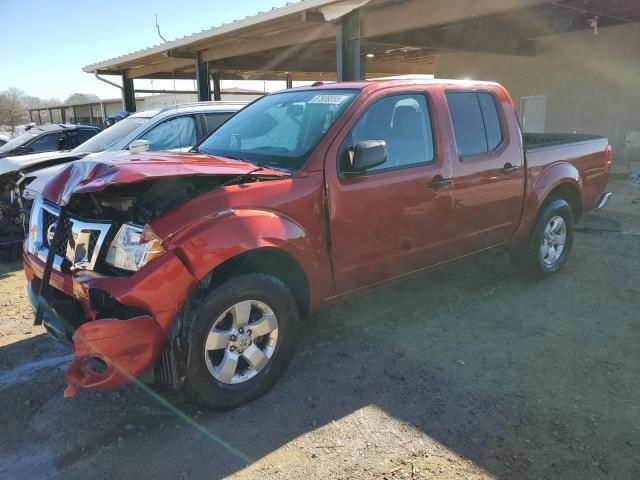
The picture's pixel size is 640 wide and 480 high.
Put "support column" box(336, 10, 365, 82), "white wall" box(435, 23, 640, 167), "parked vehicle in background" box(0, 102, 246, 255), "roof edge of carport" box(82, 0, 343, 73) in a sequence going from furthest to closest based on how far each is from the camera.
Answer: "white wall" box(435, 23, 640, 167)
"support column" box(336, 10, 365, 82)
"roof edge of carport" box(82, 0, 343, 73)
"parked vehicle in background" box(0, 102, 246, 255)

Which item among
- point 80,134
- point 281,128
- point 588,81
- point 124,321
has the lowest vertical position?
point 124,321

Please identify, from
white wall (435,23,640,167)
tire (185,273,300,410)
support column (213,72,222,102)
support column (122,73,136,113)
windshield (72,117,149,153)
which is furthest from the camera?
support column (213,72,222,102)

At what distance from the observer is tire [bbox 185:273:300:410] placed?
2965mm

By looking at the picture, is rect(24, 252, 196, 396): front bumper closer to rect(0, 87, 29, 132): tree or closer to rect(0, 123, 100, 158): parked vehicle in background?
rect(0, 123, 100, 158): parked vehicle in background

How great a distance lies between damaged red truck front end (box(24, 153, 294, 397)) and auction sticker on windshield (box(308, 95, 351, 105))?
0.88 m

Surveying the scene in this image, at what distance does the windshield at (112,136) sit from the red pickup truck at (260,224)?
143 inches

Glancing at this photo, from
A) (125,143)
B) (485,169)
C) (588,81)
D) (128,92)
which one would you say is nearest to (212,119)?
(125,143)

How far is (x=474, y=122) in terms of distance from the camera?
4555 mm

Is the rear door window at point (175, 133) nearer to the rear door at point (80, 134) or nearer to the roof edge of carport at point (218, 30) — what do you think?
the roof edge of carport at point (218, 30)

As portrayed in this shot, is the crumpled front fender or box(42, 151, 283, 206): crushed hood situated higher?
box(42, 151, 283, 206): crushed hood

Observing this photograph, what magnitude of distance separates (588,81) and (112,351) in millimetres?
14104

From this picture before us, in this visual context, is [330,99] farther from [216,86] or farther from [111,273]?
[216,86]

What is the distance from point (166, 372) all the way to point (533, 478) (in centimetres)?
200

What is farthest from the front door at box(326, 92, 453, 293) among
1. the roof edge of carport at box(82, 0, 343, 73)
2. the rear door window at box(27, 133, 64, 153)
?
the rear door window at box(27, 133, 64, 153)
